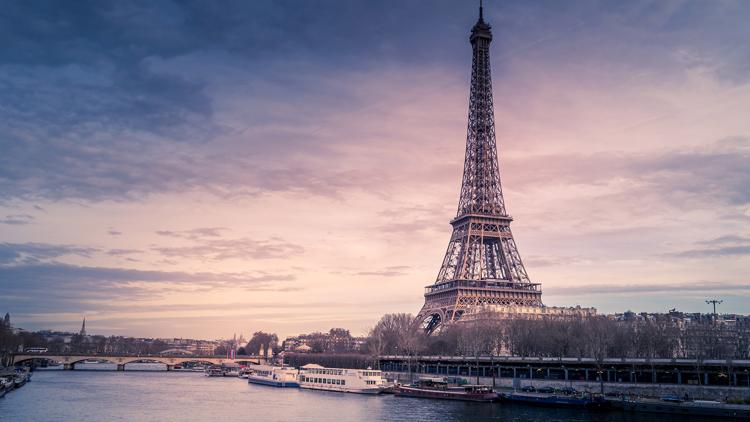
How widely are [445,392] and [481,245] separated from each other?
5410 centimetres

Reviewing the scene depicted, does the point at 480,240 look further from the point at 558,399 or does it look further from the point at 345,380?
the point at 558,399

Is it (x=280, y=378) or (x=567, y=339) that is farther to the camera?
(x=280, y=378)

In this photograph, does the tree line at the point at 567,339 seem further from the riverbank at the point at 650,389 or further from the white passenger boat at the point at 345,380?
the white passenger boat at the point at 345,380

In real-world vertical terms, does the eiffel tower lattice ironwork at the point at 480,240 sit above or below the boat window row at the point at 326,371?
above

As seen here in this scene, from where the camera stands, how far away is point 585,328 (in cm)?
9950

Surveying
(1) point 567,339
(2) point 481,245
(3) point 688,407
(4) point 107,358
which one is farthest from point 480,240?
(4) point 107,358

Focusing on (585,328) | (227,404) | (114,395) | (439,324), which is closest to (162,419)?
(227,404)

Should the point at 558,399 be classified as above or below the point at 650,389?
below

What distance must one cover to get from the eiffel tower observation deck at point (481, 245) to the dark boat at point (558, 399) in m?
49.7

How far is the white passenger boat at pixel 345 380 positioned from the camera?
299 ft

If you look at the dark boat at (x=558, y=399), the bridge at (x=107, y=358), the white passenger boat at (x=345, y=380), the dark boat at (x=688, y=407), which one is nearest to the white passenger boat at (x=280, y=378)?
the white passenger boat at (x=345, y=380)

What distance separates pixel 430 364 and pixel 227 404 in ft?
170

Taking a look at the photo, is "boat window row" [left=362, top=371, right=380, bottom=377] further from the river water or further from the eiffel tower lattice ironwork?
the eiffel tower lattice ironwork

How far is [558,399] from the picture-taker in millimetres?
69938
